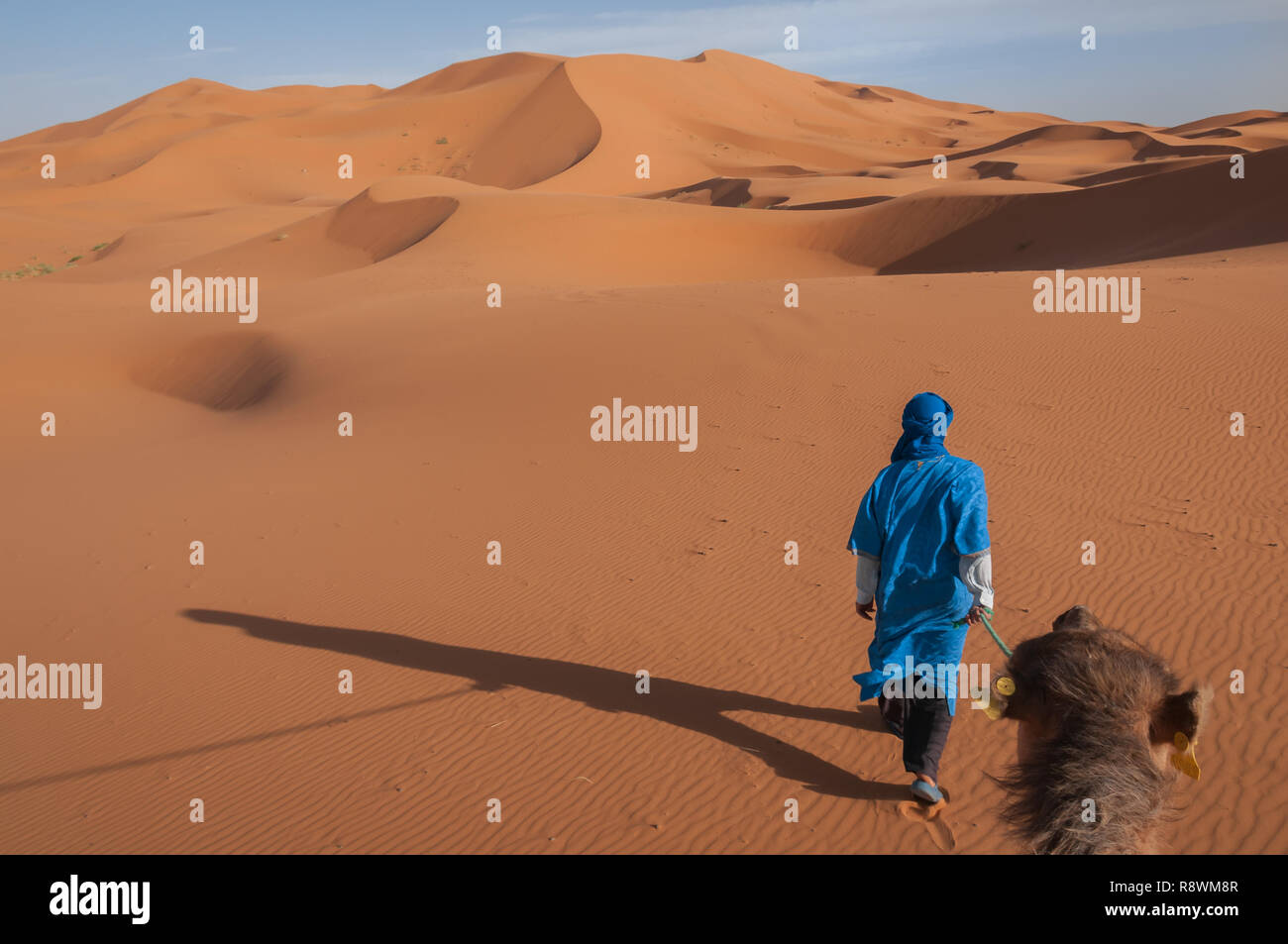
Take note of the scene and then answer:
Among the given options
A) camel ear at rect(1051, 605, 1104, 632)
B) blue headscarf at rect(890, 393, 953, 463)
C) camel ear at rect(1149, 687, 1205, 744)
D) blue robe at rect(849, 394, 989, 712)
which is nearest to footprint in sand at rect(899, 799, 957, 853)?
blue robe at rect(849, 394, 989, 712)

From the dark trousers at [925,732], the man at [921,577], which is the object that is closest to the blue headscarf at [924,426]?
the man at [921,577]

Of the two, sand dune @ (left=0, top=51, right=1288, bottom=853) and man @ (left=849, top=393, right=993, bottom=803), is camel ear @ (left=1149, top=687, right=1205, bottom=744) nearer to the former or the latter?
man @ (left=849, top=393, right=993, bottom=803)

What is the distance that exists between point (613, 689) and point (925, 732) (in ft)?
7.05

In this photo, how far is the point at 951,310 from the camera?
13523mm

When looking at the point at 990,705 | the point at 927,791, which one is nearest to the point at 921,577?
the point at 927,791

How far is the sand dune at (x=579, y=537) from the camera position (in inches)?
193

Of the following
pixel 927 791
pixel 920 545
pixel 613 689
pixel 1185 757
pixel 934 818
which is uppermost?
pixel 920 545

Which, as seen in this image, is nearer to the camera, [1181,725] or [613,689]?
[1181,725]

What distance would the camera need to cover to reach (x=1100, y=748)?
2.33 m

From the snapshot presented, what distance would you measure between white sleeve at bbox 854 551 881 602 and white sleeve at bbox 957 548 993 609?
0.44m

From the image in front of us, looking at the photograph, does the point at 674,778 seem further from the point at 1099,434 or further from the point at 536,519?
the point at 1099,434

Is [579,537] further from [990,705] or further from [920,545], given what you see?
[990,705]

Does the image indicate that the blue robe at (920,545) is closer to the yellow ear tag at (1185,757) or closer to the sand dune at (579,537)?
the sand dune at (579,537)

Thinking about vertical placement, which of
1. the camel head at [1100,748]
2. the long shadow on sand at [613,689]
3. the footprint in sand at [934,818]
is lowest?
the footprint in sand at [934,818]
